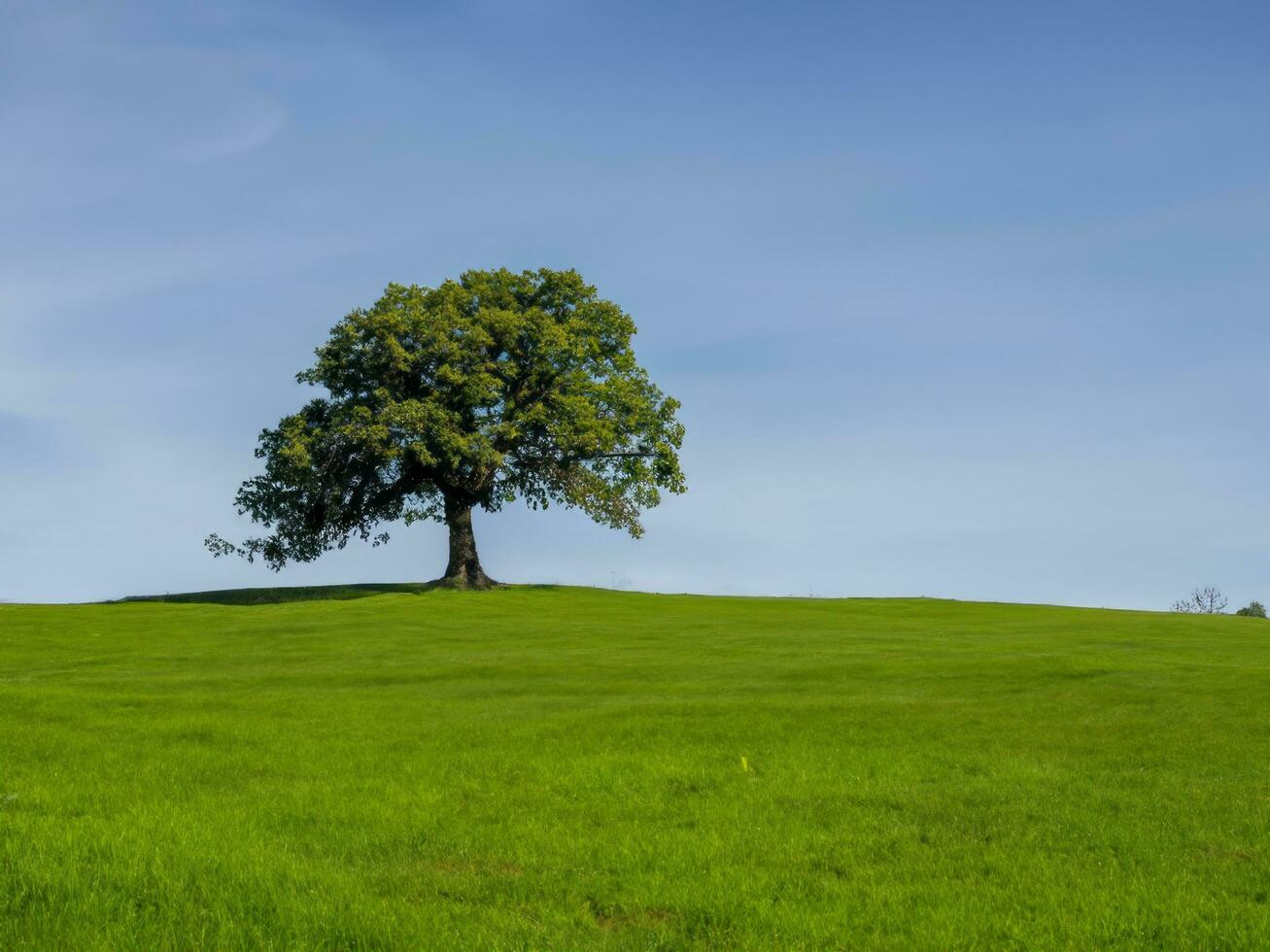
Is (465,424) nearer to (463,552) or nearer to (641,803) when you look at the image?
(463,552)

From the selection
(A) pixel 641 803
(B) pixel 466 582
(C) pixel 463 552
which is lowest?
(A) pixel 641 803

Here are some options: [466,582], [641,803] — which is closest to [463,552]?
[466,582]

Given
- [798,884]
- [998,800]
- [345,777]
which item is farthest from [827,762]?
[345,777]

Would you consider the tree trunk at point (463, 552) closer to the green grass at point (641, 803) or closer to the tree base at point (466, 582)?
the tree base at point (466, 582)

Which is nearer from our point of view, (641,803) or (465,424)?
(641,803)

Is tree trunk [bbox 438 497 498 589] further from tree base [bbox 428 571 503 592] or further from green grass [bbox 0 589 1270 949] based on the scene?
green grass [bbox 0 589 1270 949]

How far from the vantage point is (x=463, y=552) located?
62.2 m

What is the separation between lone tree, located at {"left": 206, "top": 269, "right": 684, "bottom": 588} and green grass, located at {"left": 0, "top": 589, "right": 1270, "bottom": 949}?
26603 millimetres

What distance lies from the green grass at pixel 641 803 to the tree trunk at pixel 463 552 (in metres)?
29.0

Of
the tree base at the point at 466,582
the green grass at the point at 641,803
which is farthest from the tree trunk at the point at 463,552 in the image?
the green grass at the point at 641,803

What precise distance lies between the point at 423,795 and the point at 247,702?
10.2 meters

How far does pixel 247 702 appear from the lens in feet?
79.5

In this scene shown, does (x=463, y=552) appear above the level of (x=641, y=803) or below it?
above

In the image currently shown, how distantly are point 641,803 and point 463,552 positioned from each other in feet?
157
